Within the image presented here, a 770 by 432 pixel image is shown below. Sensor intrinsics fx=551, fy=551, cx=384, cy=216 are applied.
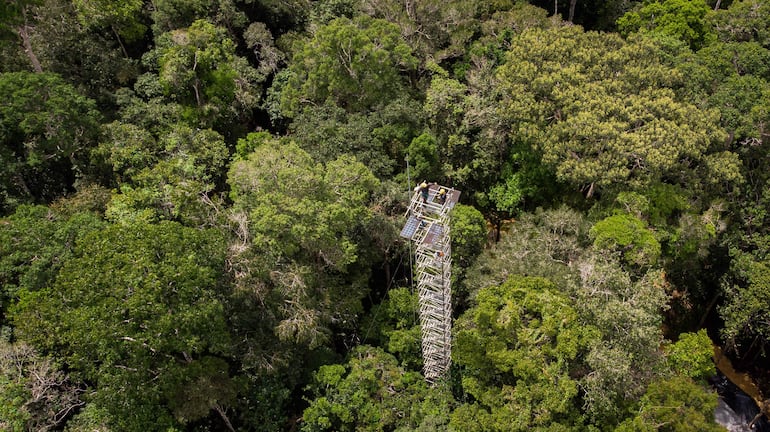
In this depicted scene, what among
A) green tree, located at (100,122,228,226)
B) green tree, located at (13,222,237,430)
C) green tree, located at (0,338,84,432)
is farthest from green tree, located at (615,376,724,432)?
green tree, located at (0,338,84,432)

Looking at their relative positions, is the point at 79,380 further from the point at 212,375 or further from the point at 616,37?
the point at 616,37

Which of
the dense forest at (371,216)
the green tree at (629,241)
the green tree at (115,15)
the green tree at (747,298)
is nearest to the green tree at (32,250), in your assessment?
the dense forest at (371,216)

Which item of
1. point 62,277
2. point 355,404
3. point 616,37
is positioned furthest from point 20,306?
point 616,37

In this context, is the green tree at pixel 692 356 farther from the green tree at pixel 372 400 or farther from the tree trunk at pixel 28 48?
the tree trunk at pixel 28 48

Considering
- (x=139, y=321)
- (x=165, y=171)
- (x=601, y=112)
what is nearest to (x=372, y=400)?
(x=139, y=321)

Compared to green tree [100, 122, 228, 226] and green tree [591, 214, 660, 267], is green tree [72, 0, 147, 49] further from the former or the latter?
green tree [591, 214, 660, 267]

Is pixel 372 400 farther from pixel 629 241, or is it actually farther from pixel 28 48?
pixel 28 48
